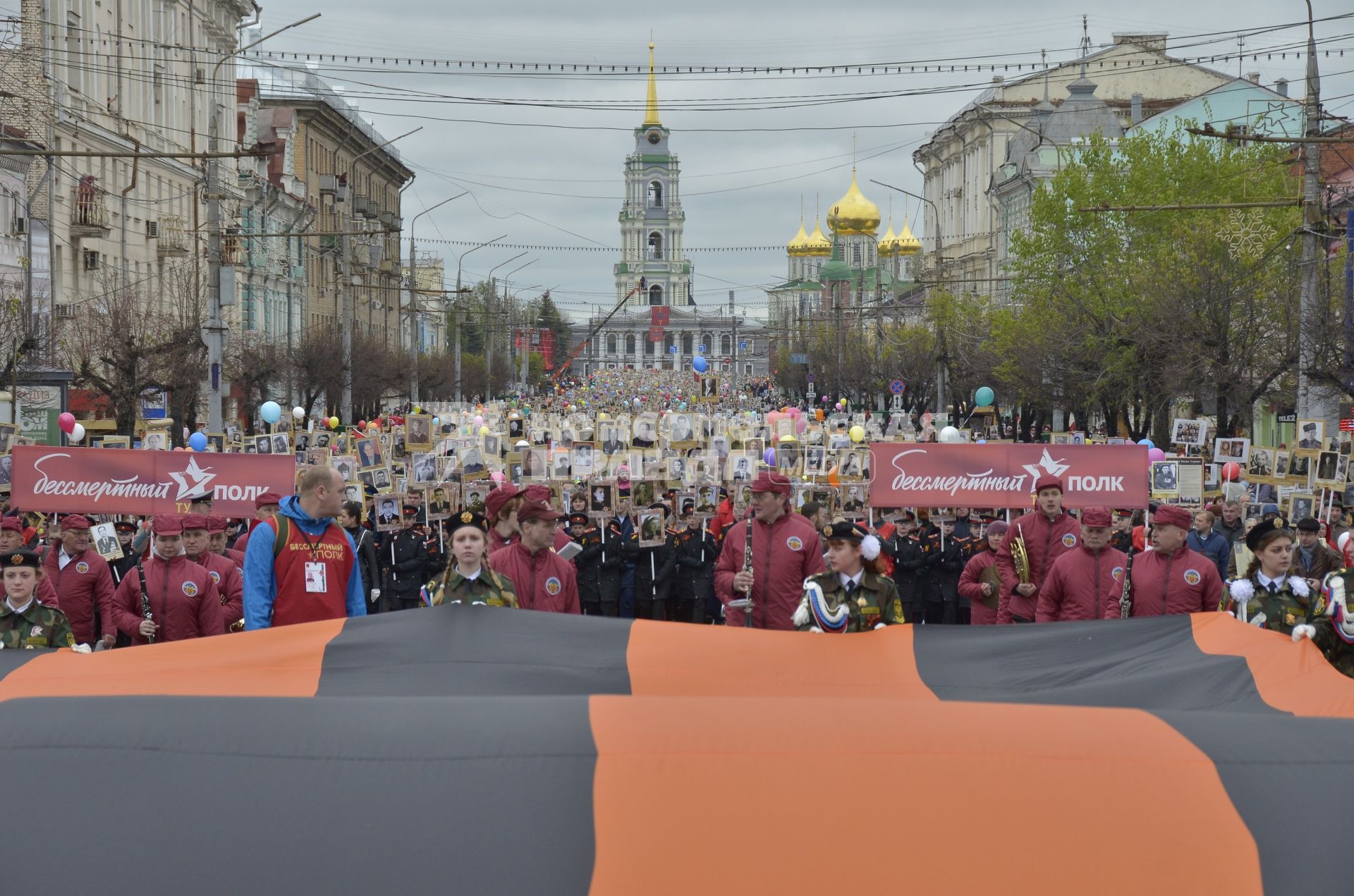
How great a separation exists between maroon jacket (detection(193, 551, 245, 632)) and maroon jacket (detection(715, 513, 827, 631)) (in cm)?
284

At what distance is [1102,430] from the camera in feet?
140

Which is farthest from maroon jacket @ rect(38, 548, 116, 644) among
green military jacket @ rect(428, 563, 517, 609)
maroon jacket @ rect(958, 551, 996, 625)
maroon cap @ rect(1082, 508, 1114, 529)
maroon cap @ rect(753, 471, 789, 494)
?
maroon cap @ rect(1082, 508, 1114, 529)

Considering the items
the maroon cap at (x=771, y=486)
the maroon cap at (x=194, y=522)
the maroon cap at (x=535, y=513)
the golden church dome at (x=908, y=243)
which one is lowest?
the maroon cap at (x=194, y=522)

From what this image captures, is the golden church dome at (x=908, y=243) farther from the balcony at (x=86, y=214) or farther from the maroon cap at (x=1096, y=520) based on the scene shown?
the maroon cap at (x=1096, y=520)

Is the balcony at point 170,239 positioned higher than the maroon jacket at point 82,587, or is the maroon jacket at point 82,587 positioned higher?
the balcony at point 170,239

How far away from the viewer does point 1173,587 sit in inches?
369

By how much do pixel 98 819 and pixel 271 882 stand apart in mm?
510

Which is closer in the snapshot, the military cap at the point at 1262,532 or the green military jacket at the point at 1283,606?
the green military jacket at the point at 1283,606

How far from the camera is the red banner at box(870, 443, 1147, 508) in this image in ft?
42.4

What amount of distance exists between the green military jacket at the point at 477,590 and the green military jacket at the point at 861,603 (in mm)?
1401

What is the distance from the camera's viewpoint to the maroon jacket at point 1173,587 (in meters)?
9.32

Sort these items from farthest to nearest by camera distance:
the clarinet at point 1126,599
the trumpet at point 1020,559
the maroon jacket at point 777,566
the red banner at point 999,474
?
the red banner at point 999,474
the trumpet at point 1020,559
the maroon jacket at point 777,566
the clarinet at point 1126,599

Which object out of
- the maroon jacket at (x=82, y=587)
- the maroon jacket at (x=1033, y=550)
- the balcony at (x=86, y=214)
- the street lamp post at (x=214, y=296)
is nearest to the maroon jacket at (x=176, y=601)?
the maroon jacket at (x=82, y=587)

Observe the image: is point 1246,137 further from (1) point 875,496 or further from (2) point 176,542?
(2) point 176,542
